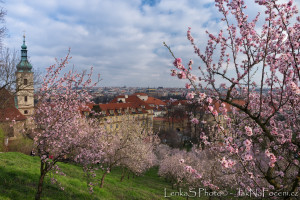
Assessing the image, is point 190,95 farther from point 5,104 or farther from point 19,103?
point 19,103

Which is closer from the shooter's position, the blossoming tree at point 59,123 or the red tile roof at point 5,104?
the blossoming tree at point 59,123

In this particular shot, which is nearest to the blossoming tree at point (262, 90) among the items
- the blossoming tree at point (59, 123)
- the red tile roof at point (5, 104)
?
the blossoming tree at point (59, 123)

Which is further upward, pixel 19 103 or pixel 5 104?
pixel 5 104

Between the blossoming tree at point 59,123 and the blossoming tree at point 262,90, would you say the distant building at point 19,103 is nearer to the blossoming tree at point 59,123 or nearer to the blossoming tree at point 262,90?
the blossoming tree at point 59,123

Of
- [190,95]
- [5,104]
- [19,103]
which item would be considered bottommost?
[19,103]

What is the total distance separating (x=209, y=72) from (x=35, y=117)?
7.37 m

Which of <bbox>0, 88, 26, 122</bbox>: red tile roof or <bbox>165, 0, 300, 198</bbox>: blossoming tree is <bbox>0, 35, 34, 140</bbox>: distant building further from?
<bbox>165, 0, 300, 198</bbox>: blossoming tree

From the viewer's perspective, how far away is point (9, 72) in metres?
11.6

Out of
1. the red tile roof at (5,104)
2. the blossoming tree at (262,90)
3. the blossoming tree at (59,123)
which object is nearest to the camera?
the blossoming tree at (262,90)

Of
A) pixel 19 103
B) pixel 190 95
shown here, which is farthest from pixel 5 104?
pixel 19 103

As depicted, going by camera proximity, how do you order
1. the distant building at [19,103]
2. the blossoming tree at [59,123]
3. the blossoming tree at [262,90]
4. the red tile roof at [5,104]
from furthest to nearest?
the red tile roof at [5,104] → the distant building at [19,103] → the blossoming tree at [59,123] → the blossoming tree at [262,90]

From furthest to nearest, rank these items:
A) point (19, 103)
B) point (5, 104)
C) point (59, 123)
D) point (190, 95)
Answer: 1. point (19, 103)
2. point (5, 104)
3. point (59, 123)
4. point (190, 95)

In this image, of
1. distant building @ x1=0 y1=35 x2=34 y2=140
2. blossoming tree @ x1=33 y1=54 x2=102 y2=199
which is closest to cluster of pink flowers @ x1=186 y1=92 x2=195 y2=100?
blossoming tree @ x1=33 y1=54 x2=102 y2=199

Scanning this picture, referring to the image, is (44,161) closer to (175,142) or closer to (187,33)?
(187,33)
